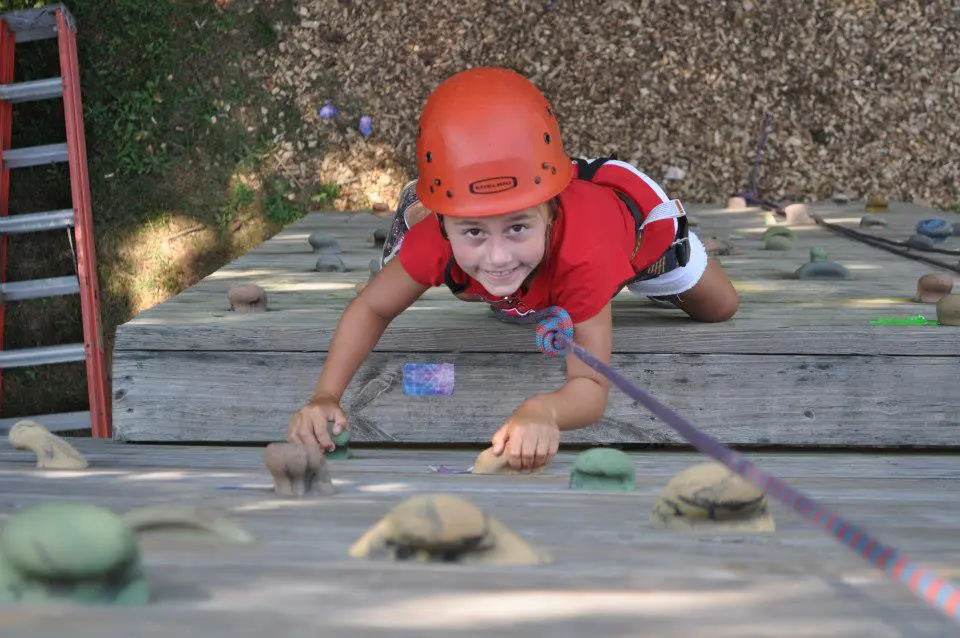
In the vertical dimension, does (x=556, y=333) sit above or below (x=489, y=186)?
below

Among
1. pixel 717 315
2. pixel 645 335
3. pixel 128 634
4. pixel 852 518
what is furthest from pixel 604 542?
pixel 717 315

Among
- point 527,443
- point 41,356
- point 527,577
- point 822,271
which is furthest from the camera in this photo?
point 41,356

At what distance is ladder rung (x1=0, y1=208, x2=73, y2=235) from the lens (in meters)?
5.80

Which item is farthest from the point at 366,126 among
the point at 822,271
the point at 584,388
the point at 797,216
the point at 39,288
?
the point at 584,388

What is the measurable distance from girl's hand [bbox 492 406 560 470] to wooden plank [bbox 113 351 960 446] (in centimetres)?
82

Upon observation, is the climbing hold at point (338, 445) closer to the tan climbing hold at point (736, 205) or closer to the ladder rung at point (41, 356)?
the ladder rung at point (41, 356)

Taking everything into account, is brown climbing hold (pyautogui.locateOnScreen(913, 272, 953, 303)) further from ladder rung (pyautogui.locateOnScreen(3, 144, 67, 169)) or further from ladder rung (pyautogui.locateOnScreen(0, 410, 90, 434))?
ladder rung (pyautogui.locateOnScreen(3, 144, 67, 169))

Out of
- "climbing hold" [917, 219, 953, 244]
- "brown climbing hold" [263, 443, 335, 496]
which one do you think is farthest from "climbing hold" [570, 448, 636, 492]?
"climbing hold" [917, 219, 953, 244]

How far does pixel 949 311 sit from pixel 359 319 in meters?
1.53

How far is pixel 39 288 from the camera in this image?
228 inches

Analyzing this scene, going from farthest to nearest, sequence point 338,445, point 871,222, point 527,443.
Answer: point 871,222
point 338,445
point 527,443

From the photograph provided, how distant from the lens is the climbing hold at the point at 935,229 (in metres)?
4.89

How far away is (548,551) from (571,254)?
129 cm

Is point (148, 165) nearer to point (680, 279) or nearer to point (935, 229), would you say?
point (935, 229)
